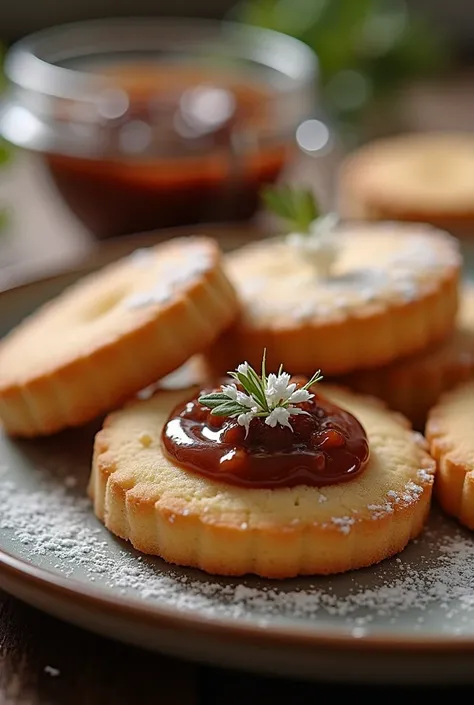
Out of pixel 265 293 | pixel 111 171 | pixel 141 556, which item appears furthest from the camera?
pixel 111 171

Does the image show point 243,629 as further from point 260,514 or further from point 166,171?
point 166,171

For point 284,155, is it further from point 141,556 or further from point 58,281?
point 141,556

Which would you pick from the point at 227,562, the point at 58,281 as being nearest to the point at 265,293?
the point at 58,281

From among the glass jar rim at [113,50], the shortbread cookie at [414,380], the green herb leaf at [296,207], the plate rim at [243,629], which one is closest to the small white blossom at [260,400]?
the plate rim at [243,629]

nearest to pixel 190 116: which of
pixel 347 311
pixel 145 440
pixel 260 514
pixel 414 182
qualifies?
pixel 414 182

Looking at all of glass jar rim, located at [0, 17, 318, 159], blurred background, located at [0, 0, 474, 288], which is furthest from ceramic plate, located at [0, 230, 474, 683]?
glass jar rim, located at [0, 17, 318, 159]

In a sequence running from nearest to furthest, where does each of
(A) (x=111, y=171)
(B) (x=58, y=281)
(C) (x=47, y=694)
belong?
(C) (x=47, y=694), (B) (x=58, y=281), (A) (x=111, y=171)
